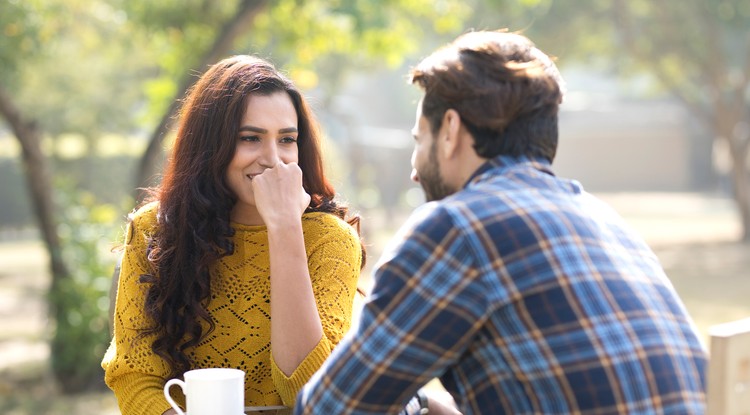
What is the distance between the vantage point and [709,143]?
1474 inches

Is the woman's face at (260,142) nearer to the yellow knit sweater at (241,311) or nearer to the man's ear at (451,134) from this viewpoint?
the yellow knit sweater at (241,311)

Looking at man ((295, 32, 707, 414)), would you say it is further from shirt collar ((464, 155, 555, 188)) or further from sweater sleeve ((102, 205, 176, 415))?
sweater sleeve ((102, 205, 176, 415))

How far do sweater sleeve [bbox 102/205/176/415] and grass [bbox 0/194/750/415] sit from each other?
1354mm

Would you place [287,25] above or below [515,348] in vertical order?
above

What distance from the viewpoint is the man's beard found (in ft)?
6.15

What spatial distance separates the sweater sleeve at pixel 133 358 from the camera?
7.89ft

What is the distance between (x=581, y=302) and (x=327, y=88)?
25719 millimetres

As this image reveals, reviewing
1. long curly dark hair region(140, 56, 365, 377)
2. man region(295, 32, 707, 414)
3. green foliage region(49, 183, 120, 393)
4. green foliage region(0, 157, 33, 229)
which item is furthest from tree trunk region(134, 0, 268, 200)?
green foliage region(0, 157, 33, 229)

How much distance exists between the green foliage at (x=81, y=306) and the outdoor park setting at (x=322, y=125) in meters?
0.01

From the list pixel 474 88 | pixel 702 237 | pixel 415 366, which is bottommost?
pixel 702 237

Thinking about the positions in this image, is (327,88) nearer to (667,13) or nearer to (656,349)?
(667,13)

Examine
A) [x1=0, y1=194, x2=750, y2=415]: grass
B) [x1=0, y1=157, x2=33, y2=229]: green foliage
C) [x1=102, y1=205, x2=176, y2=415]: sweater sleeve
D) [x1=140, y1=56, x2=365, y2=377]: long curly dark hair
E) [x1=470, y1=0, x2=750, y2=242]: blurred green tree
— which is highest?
[x1=470, y1=0, x2=750, y2=242]: blurred green tree

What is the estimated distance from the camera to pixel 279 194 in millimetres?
2412

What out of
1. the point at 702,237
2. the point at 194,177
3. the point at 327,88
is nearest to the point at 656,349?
the point at 194,177
